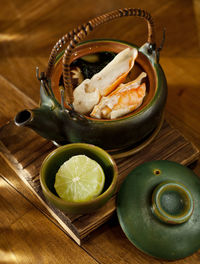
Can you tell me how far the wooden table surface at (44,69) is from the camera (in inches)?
29.6

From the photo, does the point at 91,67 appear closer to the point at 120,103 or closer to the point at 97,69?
the point at 97,69

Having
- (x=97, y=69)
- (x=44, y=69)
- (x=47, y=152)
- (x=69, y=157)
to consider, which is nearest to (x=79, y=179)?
(x=69, y=157)

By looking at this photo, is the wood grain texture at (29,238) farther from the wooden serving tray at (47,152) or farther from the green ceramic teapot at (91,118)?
the green ceramic teapot at (91,118)

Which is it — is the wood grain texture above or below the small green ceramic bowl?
below

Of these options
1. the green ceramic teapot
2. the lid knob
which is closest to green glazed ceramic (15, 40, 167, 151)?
the green ceramic teapot

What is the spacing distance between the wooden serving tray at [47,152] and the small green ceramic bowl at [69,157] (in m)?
0.08

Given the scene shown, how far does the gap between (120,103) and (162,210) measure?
0.26 metres

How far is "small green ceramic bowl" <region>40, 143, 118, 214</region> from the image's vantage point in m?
0.64

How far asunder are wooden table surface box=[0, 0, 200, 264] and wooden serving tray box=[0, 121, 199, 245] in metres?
0.04

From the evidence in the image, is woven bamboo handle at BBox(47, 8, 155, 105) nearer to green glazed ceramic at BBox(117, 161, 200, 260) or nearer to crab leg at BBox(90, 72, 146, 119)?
crab leg at BBox(90, 72, 146, 119)

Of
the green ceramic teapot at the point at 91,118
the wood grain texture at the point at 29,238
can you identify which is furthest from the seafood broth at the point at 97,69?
the wood grain texture at the point at 29,238

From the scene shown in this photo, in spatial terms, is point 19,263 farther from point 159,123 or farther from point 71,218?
point 159,123

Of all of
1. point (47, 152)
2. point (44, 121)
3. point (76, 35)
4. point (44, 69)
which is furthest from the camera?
point (44, 69)

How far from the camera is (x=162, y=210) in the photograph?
0.65 meters
